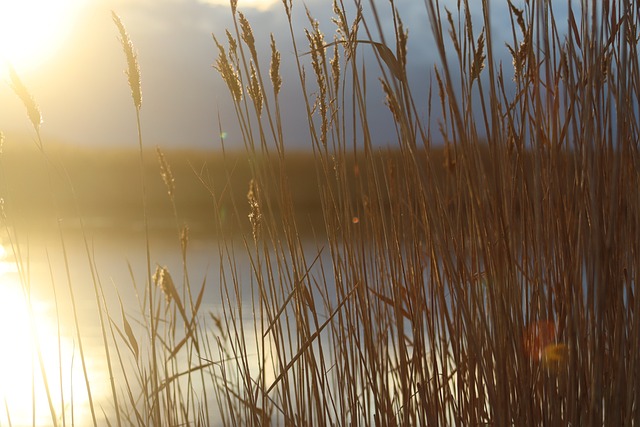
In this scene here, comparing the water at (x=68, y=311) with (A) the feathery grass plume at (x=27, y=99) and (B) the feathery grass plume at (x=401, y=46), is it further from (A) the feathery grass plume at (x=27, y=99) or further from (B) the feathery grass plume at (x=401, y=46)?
(B) the feathery grass plume at (x=401, y=46)

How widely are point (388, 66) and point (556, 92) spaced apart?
0.41m

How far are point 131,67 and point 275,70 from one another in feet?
0.76

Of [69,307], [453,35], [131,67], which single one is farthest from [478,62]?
[69,307]

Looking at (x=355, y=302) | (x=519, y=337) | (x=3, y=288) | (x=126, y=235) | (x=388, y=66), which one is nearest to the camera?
(x=388, y=66)

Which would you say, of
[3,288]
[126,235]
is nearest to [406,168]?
[3,288]

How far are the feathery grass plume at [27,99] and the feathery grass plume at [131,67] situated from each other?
162 mm

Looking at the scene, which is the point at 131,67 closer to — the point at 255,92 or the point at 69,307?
the point at 255,92

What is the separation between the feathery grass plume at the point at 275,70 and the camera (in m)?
1.16

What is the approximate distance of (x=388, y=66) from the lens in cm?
98

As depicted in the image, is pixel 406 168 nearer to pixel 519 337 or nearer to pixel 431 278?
pixel 431 278

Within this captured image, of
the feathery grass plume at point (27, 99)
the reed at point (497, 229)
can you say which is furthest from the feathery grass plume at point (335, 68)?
the feathery grass plume at point (27, 99)

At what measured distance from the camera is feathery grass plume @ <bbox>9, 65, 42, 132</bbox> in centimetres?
110

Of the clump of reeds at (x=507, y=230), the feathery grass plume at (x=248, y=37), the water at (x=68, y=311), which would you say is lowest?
the water at (x=68, y=311)

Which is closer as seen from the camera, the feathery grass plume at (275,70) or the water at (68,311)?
the feathery grass plume at (275,70)
